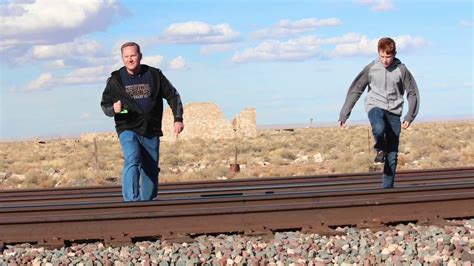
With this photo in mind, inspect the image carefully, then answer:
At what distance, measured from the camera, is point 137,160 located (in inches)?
362

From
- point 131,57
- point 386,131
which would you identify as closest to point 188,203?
point 131,57

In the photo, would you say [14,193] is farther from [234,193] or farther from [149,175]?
[149,175]

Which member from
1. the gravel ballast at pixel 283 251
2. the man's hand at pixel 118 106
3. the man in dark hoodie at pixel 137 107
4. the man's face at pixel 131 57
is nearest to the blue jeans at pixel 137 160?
the man in dark hoodie at pixel 137 107

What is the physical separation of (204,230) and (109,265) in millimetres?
1607

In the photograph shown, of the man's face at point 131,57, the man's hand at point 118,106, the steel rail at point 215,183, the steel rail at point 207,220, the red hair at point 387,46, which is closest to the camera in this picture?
the steel rail at point 207,220

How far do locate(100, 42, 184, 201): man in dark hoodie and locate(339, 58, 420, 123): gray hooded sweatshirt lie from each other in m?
2.16

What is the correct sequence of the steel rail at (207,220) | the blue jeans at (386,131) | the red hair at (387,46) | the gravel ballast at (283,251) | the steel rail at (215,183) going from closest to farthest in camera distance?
the gravel ballast at (283,251)
the steel rail at (207,220)
the red hair at (387,46)
the blue jeans at (386,131)
the steel rail at (215,183)

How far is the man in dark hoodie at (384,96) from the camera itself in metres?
9.90

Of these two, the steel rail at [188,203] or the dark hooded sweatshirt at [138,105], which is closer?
the dark hooded sweatshirt at [138,105]

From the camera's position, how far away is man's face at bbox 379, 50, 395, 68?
32.0 feet

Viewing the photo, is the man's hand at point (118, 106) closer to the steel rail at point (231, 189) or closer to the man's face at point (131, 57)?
the man's face at point (131, 57)

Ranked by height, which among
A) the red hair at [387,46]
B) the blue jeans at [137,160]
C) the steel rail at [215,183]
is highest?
the red hair at [387,46]

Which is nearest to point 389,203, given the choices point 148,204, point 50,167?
point 148,204

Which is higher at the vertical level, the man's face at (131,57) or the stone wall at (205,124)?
the man's face at (131,57)
